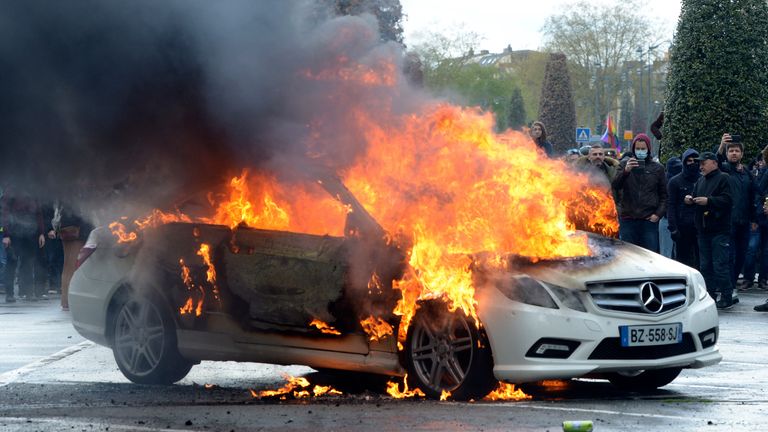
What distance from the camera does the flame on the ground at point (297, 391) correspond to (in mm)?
9281

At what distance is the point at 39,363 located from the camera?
37.9 feet

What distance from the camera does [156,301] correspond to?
1002cm

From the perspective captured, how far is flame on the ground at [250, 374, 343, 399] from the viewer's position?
9281mm

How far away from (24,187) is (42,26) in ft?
4.95

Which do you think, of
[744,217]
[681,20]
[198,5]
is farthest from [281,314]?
[681,20]

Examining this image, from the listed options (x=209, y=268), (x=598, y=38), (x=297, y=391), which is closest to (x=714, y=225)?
(x=297, y=391)

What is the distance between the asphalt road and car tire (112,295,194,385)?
5.8 inches

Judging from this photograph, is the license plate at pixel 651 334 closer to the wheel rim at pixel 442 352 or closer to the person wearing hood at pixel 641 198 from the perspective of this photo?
the wheel rim at pixel 442 352

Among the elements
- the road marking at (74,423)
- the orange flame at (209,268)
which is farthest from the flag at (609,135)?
the road marking at (74,423)

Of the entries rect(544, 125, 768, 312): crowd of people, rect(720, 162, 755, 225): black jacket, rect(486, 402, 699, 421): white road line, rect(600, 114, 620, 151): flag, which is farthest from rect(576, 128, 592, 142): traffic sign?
rect(486, 402, 699, 421): white road line

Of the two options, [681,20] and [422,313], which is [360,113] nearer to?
Answer: [422,313]

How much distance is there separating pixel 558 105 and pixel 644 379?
2764 inches

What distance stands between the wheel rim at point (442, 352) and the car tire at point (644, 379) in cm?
141

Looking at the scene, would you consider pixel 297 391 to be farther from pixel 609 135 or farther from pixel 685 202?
pixel 609 135
